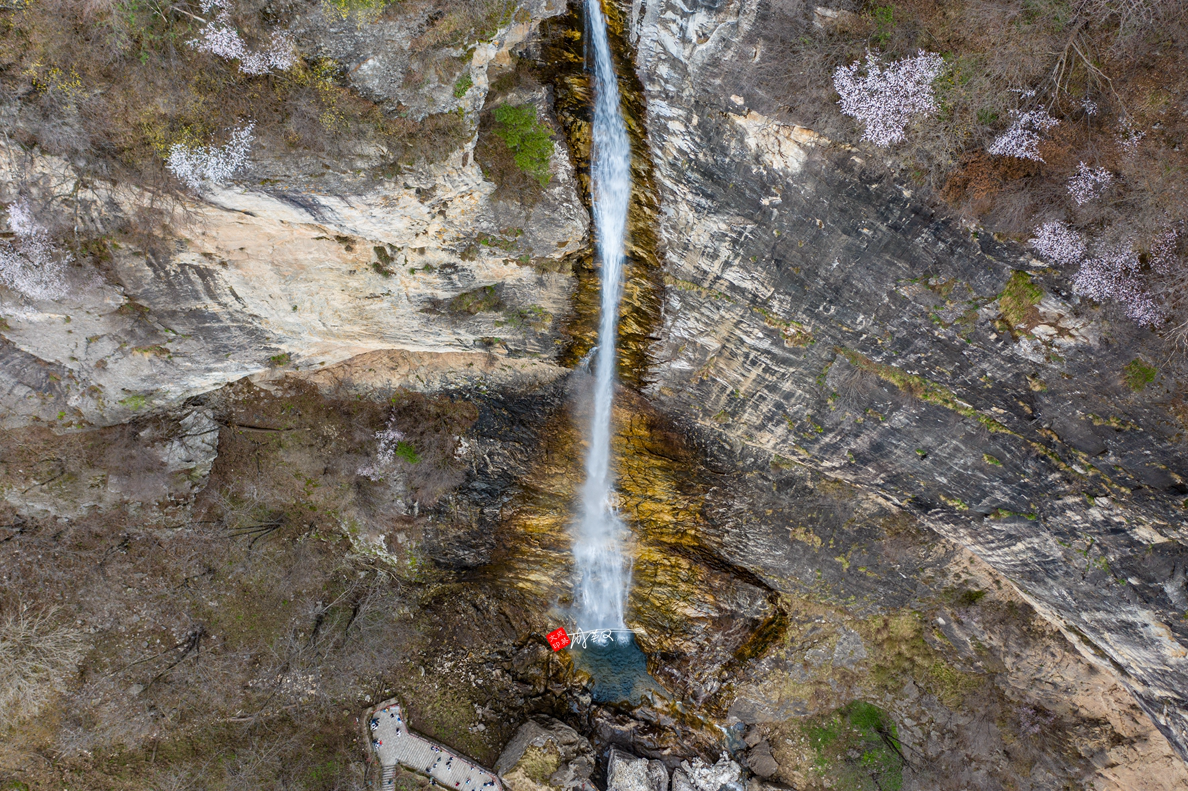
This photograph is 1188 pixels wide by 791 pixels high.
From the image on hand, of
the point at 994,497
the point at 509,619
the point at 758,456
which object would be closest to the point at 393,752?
the point at 509,619

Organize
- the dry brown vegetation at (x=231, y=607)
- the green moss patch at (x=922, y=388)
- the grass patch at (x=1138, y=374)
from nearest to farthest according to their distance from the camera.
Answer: the grass patch at (x=1138, y=374), the green moss patch at (x=922, y=388), the dry brown vegetation at (x=231, y=607)

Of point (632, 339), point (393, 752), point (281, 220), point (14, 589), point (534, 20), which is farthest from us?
point (393, 752)

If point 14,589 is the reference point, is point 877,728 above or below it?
above

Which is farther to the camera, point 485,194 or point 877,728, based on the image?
point 877,728

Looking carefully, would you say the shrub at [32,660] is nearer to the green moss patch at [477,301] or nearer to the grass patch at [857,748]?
the green moss patch at [477,301]

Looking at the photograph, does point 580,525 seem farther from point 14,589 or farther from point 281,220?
point 14,589

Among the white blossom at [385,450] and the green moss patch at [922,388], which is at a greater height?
the green moss patch at [922,388]

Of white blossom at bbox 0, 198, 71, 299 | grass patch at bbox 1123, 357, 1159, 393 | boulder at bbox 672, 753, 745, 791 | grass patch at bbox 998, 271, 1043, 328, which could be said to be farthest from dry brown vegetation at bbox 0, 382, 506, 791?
grass patch at bbox 1123, 357, 1159, 393

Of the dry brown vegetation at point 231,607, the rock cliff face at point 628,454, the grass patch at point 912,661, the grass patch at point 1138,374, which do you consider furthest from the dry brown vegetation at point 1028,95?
the dry brown vegetation at point 231,607
